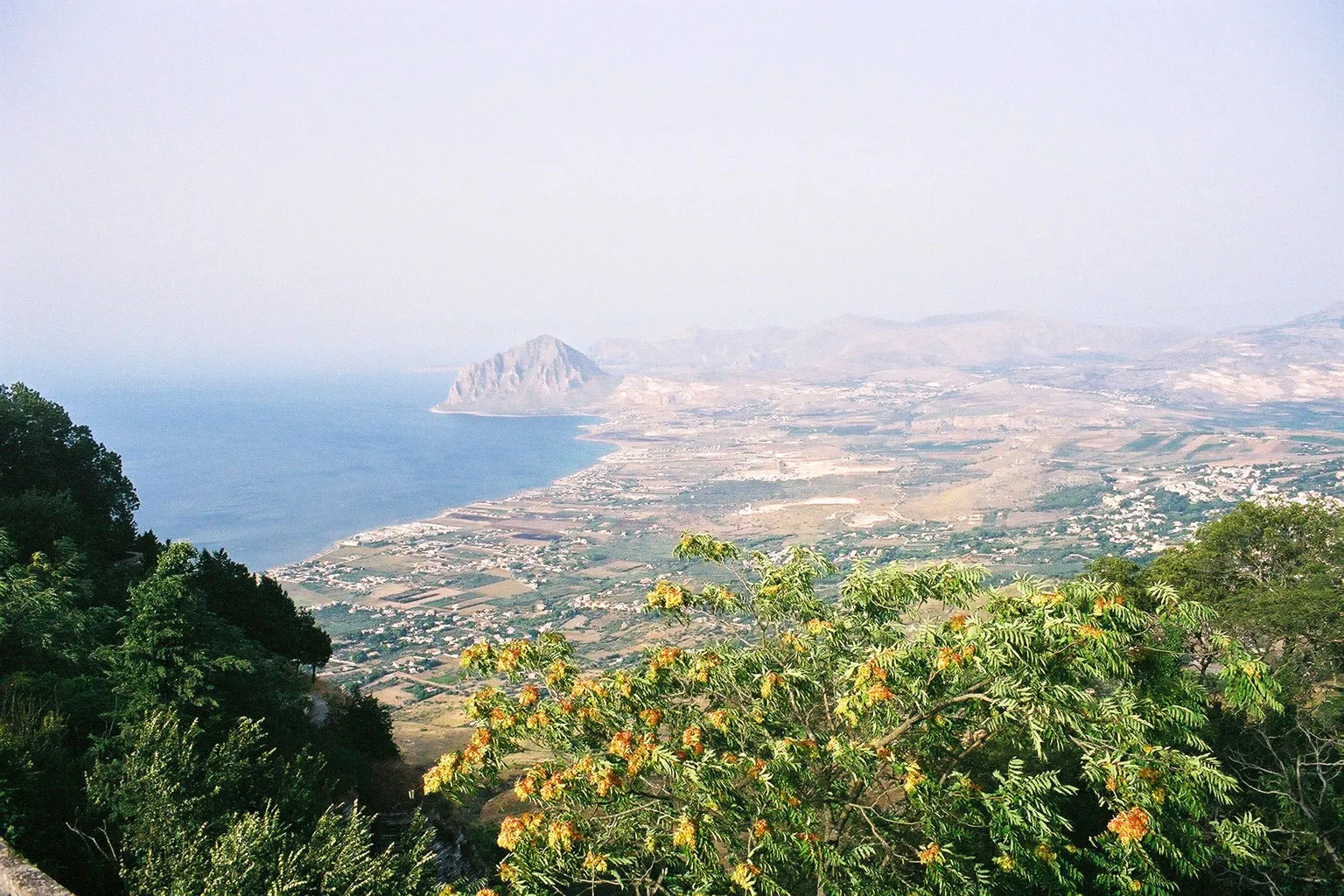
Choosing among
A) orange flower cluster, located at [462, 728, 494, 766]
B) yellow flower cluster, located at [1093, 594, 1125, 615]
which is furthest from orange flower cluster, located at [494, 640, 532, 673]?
yellow flower cluster, located at [1093, 594, 1125, 615]

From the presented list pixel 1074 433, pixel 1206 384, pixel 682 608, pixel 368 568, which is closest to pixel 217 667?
pixel 682 608

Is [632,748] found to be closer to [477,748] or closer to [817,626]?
[477,748]

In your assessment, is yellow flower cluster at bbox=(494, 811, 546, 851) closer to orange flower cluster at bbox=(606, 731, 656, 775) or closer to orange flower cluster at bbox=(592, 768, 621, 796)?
orange flower cluster at bbox=(592, 768, 621, 796)

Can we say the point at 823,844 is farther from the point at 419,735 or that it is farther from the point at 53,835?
the point at 419,735

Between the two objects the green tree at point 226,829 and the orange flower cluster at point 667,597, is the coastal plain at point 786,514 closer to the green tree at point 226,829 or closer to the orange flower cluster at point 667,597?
the orange flower cluster at point 667,597

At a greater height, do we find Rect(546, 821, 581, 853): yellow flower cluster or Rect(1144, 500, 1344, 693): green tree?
Rect(546, 821, 581, 853): yellow flower cluster

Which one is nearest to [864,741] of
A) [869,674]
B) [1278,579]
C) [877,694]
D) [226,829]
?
[869,674]

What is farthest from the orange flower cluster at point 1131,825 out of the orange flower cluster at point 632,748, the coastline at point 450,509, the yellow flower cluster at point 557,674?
the coastline at point 450,509

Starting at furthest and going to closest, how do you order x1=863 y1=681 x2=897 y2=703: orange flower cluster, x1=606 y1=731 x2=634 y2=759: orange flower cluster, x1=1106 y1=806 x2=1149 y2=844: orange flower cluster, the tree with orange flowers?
x1=606 y1=731 x2=634 y2=759: orange flower cluster < the tree with orange flowers < x1=863 y1=681 x2=897 y2=703: orange flower cluster < x1=1106 y1=806 x2=1149 y2=844: orange flower cluster
